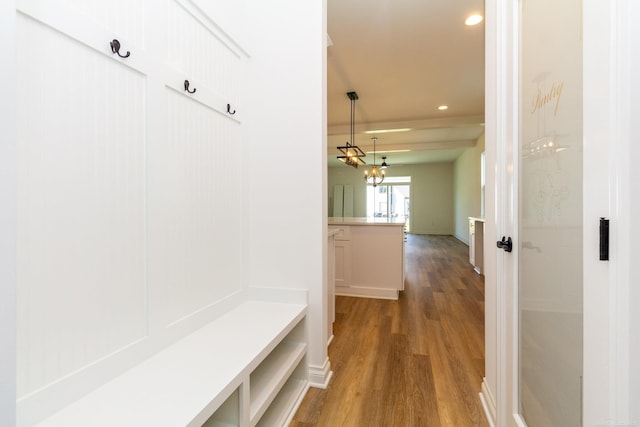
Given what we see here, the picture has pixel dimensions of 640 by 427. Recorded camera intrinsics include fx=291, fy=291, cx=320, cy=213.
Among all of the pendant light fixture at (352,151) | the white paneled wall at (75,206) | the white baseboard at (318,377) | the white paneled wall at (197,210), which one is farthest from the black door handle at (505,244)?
the pendant light fixture at (352,151)

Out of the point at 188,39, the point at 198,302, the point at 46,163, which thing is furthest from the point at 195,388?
the point at 188,39

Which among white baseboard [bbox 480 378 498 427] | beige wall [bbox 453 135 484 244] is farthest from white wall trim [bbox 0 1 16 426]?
beige wall [bbox 453 135 484 244]

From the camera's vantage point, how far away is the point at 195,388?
995 mm

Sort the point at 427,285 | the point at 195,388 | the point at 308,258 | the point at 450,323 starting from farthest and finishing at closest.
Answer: the point at 427,285 → the point at 450,323 → the point at 308,258 → the point at 195,388

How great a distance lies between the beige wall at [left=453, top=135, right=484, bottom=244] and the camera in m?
7.07

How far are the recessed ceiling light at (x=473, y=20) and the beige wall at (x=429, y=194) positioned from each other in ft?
28.9

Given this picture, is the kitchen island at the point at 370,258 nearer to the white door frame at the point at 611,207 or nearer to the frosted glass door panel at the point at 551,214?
the frosted glass door panel at the point at 551,214

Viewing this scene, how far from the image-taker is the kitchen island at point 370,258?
3.53 meters

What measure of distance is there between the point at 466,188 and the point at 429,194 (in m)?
2.91

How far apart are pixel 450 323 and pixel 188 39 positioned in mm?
3001

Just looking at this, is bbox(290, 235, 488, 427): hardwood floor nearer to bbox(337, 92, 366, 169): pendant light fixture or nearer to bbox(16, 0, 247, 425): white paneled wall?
bbox(16, 0, 247, 425): white paneled wall

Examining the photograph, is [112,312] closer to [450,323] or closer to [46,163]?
[46,163]

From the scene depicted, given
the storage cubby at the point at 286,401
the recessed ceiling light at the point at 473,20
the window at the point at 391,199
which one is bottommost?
the storage cubby at the point at 286,401

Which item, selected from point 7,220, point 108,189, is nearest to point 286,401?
point 108,189
